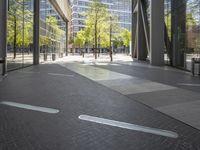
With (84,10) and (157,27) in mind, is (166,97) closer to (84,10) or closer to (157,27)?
(157,27)

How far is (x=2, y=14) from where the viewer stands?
17.5 metres

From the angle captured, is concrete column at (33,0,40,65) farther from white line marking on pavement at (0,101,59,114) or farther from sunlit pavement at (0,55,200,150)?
white line marking on pavement at (0,101,59,114)

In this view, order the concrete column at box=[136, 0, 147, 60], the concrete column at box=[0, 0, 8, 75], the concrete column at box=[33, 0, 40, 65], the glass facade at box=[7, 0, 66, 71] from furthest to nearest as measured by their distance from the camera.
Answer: the concrete column at box=[136, 0, 147, 60]
the concrete column at box=[33, 0, 40, 65]
the glass facade at box=[7, 0, 66, 71]
the concrete column at box=[0, 0, 8, 75]

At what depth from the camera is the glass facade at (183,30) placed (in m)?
20.5

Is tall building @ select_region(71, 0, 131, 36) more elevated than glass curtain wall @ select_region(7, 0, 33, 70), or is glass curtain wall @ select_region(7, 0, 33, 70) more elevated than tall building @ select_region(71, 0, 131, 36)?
tall building @ select_region(71, 0, 131, 36)

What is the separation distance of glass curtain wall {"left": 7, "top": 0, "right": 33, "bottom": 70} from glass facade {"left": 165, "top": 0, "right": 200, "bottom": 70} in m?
12.2

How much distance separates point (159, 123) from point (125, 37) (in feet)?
333

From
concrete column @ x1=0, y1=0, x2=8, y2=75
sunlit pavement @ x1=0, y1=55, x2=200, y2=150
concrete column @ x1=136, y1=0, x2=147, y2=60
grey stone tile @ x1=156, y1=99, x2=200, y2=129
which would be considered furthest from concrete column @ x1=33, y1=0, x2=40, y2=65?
grey stone tile @ x1=156, y1=99, x2=200, y2=129

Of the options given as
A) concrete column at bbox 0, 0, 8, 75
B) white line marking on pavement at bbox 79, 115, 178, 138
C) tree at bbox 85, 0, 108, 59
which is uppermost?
tree at bbox 85, 0, 108, 59

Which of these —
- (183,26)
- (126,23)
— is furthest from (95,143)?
(126,23)

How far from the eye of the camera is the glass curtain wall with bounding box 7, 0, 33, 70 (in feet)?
68.1

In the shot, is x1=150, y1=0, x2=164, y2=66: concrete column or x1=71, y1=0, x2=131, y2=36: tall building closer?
x1=150, y1=0, x2=164, y2=66: concrete column

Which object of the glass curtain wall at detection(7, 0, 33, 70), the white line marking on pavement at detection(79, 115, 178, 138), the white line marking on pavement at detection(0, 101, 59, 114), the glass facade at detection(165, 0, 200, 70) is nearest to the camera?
the white line marking on pavement at detection(79, 115, 178, 138)

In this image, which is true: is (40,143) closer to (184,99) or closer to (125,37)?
(184,99)
